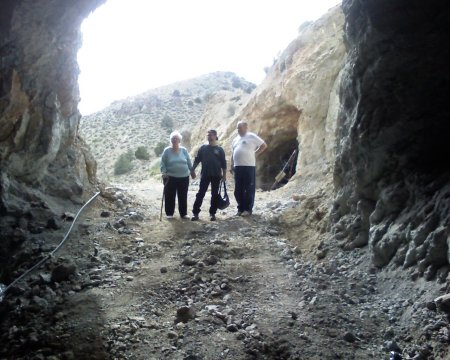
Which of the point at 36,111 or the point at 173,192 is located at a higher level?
the point at 36,111

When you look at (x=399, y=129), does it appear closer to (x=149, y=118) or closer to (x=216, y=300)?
(x=216, y=300)

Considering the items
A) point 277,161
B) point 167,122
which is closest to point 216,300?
point 277,161

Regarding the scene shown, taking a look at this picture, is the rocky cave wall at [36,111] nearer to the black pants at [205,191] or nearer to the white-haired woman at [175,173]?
the white-haired woman at [175,173]

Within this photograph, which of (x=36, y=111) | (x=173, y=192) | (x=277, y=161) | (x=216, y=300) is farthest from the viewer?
(x=277, y=161)

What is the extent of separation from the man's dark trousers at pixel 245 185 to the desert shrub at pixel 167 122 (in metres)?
33.9

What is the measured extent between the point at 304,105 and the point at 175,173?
8004 millimetres

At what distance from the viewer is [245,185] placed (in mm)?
8164

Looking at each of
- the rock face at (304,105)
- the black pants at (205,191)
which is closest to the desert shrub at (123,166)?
the rock face at (304,105)

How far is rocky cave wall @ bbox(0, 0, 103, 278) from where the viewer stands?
5824mm

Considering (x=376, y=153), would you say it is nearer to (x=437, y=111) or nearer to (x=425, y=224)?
(x=437, y=111)

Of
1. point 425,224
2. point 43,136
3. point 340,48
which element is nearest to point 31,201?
point 43,136

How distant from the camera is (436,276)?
3838mm

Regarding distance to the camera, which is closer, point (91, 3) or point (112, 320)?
point (112, 320)

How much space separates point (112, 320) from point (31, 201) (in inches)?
139
